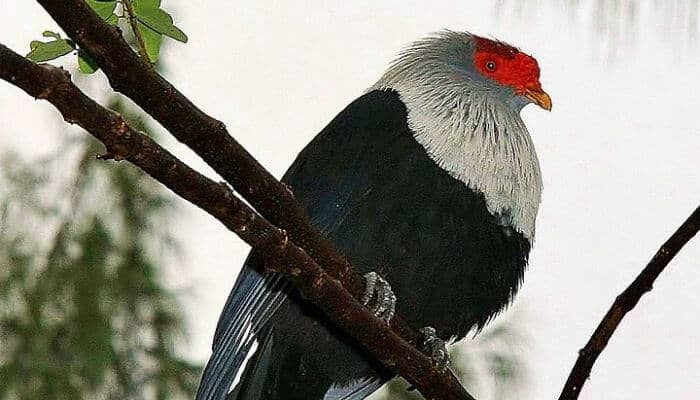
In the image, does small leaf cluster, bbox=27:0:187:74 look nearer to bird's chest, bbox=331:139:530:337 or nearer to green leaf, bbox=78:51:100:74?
green leaf, bbox=78:51:100:74

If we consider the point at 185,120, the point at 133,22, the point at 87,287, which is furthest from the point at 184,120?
the point at 87,287

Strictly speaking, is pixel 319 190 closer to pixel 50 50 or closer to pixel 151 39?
pixel 151 39

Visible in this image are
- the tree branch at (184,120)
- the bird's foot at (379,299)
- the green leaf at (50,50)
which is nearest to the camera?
the tree branch at (184,120)

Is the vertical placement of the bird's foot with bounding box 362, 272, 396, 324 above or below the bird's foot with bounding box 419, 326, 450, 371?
above

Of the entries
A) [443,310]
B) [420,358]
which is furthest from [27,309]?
[420,358]

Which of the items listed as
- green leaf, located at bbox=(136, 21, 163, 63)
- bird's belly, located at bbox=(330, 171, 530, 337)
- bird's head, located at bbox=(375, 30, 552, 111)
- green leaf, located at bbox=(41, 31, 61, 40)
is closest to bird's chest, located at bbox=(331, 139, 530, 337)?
bird's belly, located at bbox=(330, 171, 530, 337)

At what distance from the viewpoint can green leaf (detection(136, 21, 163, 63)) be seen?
108 cm

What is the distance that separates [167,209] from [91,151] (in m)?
0.23

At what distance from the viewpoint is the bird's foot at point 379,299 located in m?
1.32

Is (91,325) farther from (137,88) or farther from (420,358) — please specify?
(137,88)

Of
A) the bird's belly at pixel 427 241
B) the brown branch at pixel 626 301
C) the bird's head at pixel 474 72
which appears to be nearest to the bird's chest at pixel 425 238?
the bird's belly at pixel 427 241

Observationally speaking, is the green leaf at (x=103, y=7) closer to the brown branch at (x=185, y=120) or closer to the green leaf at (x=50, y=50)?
the green leaf at (x=50, y=50)

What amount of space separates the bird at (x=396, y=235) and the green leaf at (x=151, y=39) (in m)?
0.47

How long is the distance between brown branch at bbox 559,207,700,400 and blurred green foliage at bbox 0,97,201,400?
52.0 inches
